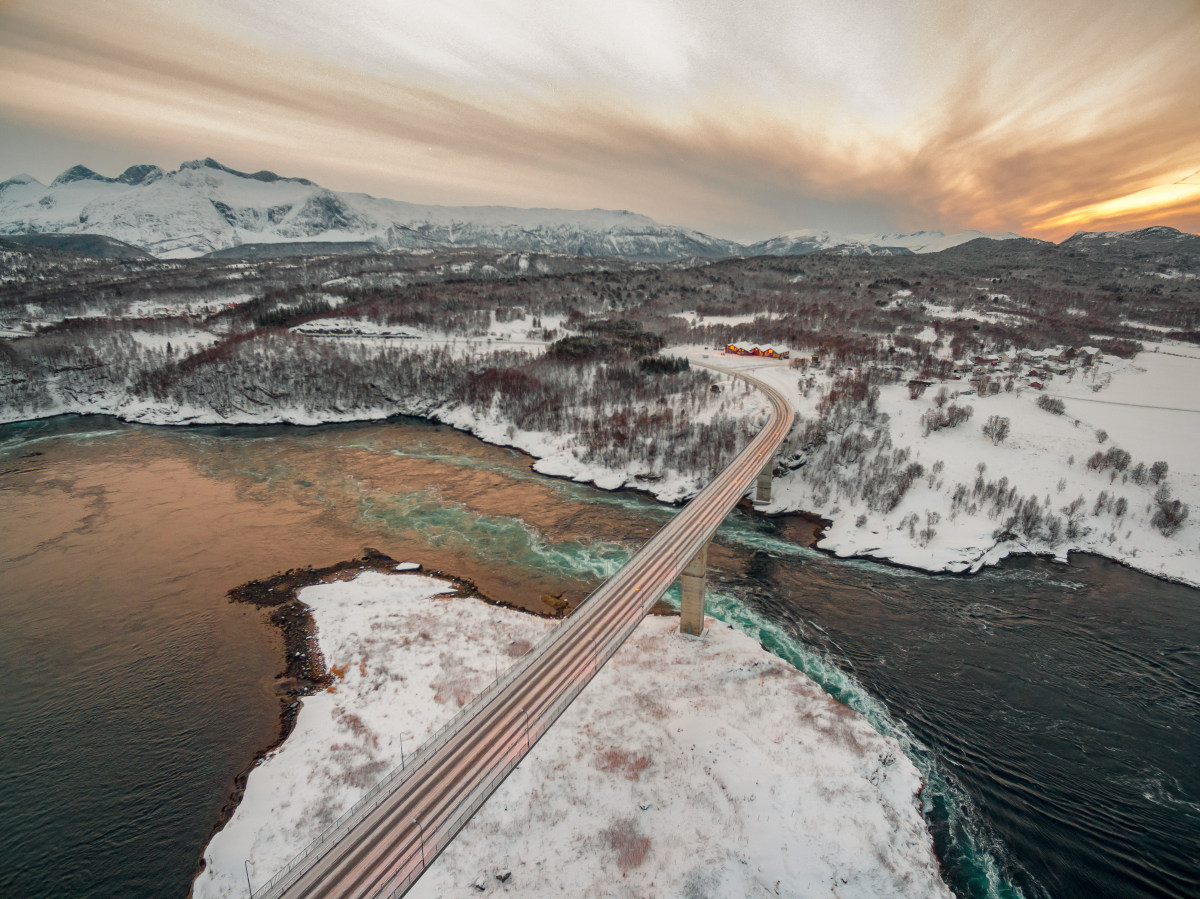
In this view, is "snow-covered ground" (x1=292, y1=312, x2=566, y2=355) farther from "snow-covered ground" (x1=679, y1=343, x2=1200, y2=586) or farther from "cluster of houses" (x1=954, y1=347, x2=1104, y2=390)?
"cluster of houses" (x1=954, y1=347, x2=1104, y2=390)

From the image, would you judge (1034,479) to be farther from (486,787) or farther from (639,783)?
(486,787)

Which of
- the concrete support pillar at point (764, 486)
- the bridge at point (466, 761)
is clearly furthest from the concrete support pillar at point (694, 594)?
the concrete support pillar at point (764, 486)

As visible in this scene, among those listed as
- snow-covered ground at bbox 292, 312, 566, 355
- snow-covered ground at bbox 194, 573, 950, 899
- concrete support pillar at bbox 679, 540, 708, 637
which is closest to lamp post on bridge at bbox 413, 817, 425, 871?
snow-covered ground at bbox 194, 573, 950, 899

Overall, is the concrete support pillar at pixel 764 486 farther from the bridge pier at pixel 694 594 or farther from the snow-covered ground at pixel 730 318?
the snow-covered ground at pixel 730 318

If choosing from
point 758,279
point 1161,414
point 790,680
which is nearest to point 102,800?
point 790,680

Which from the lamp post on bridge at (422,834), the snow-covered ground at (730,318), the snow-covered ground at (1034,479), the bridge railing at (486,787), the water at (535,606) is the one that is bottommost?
the water at (535,606)

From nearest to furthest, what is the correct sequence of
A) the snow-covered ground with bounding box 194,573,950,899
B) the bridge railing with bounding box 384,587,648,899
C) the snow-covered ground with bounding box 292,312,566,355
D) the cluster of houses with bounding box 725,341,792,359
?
the bridge railing with bounding box 384,587,648,899 < the snow-covered ground with bounding box 194,573,950,899 < the cluster of houses with bounding box 725,341,792,359 < the snow-covered ground with bounding box 292,312,566,355
